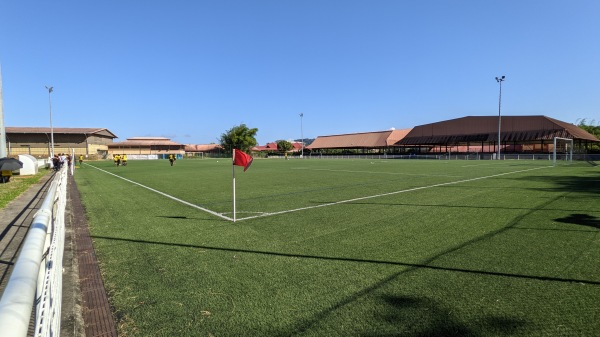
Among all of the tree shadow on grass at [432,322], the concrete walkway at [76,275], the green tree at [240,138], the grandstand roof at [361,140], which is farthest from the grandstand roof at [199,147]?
the tree shadow on grass at [432,322]

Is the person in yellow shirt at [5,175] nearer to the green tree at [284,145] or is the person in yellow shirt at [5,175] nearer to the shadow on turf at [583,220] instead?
the shadow on turf at [583,220]

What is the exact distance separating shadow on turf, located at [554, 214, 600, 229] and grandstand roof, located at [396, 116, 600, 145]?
5237 cm

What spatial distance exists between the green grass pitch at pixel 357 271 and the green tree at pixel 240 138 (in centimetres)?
10121

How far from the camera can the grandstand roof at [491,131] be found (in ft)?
170

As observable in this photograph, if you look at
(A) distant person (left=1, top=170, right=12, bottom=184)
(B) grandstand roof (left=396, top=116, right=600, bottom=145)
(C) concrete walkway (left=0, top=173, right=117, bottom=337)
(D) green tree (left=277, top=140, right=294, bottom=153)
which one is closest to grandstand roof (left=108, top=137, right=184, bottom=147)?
(D) green tree (left=277, top=140, right=294, bottom=153)

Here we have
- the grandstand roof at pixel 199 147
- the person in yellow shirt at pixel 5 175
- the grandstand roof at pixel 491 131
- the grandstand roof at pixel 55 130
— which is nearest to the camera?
the person in yellow shirt at pixel 5 175

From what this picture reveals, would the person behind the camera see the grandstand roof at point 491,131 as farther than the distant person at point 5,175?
Yes

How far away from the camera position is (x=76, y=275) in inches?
189

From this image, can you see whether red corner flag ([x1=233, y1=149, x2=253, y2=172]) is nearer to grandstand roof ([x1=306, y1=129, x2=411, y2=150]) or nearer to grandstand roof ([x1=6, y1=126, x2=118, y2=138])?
grandstand roof ([x1=306, y1=129, x2=411, y2=150])

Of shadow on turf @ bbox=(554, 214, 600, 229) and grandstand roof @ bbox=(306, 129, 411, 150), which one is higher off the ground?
grandstand roof @ bbox=(306, 129, 411, 150)

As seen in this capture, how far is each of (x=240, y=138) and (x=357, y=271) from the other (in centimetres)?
10723

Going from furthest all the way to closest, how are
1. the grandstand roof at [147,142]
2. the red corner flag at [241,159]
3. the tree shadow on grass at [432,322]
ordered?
the grandstand roof at [147,142] < the red corner flag at [241,159] < the tree shadow on grass at [432,322]

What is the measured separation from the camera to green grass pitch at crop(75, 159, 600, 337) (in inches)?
133

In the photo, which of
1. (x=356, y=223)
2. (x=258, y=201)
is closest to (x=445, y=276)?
(x=356, y=223)
